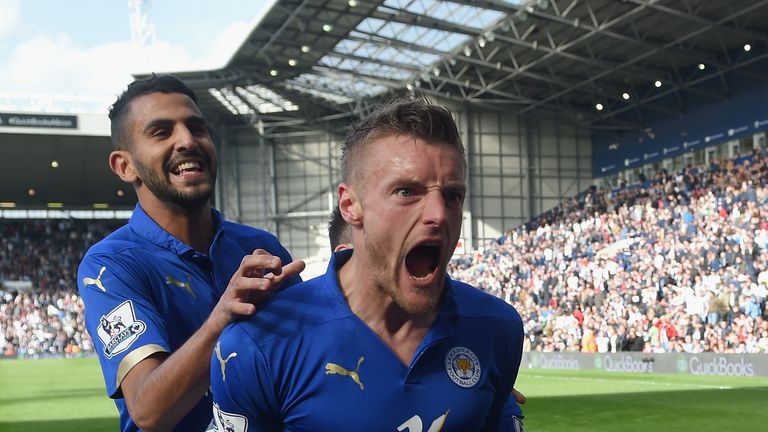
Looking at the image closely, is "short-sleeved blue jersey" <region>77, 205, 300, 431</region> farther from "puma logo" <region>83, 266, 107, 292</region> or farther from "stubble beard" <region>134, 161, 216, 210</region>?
"stubble beard" <region>134, 161, 216, 210</region>

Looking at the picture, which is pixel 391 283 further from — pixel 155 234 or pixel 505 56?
pixel 505 56

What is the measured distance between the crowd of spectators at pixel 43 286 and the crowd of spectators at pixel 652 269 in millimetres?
20786

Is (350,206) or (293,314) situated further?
(350,206)

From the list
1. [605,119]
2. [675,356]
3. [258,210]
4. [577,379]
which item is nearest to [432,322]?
[577,379]

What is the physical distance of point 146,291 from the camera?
3.11 metres

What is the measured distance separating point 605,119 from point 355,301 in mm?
47931

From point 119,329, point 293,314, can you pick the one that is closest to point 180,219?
point 119,329

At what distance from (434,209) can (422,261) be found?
16 centimetres

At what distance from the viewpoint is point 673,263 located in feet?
88.6

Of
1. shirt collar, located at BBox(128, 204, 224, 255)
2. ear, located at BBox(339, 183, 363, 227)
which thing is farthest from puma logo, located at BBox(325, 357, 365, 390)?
shirt collar, located at BBox(128, 204, 224, 255)


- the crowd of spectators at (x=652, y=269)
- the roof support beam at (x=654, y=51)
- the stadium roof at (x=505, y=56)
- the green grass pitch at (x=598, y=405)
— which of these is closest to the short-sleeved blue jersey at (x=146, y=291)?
the green grass pitch at (x=598, y=405)

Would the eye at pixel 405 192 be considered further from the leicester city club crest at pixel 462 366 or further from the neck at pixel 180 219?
the neck at pixel 180 219

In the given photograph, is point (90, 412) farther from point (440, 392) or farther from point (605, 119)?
point (605, 119)

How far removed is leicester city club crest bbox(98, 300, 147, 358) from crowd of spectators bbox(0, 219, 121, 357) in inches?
1814
